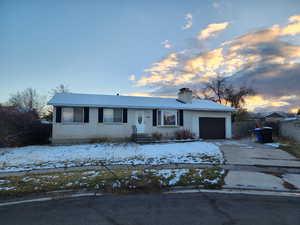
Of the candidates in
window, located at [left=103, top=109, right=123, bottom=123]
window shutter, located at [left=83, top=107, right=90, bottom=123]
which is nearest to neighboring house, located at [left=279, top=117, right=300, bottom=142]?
window, located at [left=103, top=109, right=123, bottom=123]

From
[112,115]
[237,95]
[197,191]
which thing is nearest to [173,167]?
[197,191]

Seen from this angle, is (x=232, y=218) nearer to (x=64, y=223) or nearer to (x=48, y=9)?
(x=64, y=223)

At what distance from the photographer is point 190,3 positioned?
11.0 m

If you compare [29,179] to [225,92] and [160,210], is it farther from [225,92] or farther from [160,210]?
[225,92]

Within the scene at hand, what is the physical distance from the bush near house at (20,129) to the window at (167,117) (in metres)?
10.2

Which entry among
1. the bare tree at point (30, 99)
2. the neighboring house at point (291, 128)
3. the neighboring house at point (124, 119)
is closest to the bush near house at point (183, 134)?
the neighboring house at point (124, 119)

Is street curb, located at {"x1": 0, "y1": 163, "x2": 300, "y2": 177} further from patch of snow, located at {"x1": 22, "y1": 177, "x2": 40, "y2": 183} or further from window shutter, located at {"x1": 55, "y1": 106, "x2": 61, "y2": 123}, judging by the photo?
window shutter, located at {"x1": 55, "y1": 106, "x2": 61, "y2": 123}

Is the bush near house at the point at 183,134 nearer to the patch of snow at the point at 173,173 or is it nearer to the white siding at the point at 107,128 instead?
the white siding at the point at 107,128

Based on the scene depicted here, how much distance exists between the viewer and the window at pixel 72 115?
12.5 meters

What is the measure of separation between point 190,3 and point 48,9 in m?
9.45

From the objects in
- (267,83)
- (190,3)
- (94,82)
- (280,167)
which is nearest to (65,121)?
(94,82)

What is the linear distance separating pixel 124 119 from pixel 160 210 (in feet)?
34.9

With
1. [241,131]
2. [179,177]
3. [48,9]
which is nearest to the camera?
[179,177]

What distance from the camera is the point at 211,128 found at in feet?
51.2
